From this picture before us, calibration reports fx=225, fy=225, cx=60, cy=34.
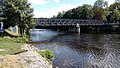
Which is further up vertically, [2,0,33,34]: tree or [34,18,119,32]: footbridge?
[2,0,33,34]: tree

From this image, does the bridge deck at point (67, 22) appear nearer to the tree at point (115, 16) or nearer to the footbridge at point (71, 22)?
the footbridge at point (71, 22)

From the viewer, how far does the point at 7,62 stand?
21172mm

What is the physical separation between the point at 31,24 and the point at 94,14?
298 feet

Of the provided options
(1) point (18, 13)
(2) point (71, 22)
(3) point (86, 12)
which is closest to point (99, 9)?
(3) point (86, 12)

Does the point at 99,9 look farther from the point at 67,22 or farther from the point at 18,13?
the point at 18,13

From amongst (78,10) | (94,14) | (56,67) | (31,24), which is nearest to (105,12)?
(94,14)

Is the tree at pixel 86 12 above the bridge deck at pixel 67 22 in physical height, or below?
above

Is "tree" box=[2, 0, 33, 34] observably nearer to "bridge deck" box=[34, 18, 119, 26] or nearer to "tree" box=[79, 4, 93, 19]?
"bridge deck" box=[34, 18, 119, 26]

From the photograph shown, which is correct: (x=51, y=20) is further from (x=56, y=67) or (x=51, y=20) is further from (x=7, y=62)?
(x=7, y=62)

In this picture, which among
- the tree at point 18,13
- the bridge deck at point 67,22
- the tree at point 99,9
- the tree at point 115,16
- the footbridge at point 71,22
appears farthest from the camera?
the tree at point 99,9

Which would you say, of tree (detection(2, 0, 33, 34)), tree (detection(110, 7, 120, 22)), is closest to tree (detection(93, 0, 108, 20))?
tree (detection(110, 7, 120, 22))

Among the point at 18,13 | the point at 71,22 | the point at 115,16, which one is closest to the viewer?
the point at 18,13

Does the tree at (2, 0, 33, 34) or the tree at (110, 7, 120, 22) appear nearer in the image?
the tree at (2, 0, 33, 34)

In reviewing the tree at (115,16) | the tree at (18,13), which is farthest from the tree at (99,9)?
the tree at (18,13)
